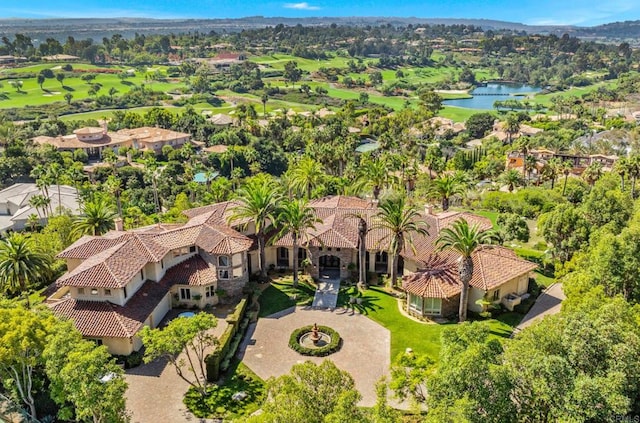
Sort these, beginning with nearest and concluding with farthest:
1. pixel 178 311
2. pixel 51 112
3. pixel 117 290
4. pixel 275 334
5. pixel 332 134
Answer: pixel 117 290 → pixel 275 334 → pixel 178 311 → pixel 332 134 → pixel 51 112

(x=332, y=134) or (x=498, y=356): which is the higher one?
(x=498, y=356)

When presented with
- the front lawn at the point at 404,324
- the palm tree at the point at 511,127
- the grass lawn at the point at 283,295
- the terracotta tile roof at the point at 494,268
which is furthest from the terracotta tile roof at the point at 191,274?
the palm tree at the point at 511,127

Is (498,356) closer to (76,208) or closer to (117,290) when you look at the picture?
(117,290)

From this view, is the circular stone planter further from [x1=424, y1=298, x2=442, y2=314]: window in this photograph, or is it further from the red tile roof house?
[x1=424, y1=298, x2=442, y2=314]: window

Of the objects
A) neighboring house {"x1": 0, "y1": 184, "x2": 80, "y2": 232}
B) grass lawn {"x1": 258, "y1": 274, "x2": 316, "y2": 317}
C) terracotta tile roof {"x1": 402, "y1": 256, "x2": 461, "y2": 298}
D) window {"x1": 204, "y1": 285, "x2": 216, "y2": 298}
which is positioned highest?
terracotta tile roof {"x1": 402, "y1": 256, "x2": 461, "y2": 298}

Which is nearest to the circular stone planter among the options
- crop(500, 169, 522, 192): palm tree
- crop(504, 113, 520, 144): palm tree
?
crop(500, 169, 522, 192): palm tree

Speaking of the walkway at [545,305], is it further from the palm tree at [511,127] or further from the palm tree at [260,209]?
the palm tree at [511,127]

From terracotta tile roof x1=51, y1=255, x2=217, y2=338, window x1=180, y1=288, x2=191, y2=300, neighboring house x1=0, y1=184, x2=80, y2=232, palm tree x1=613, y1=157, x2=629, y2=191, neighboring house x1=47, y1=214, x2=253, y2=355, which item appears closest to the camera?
terracotta tile roof x1=51, y1=255, x2=217, y2=338

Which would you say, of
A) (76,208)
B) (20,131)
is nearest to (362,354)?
(76,208)
